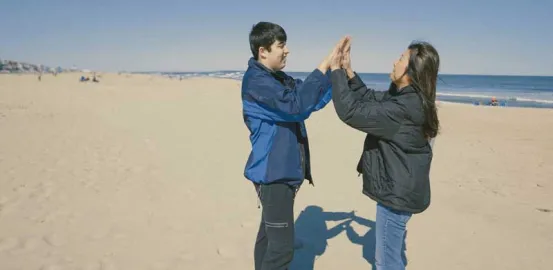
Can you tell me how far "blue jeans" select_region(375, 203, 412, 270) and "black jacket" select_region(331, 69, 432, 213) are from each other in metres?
0.11

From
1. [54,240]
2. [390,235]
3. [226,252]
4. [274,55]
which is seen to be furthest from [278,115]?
[54,240]

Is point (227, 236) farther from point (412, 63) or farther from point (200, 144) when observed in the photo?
point (200, 144)

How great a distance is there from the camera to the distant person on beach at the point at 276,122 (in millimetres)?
2324

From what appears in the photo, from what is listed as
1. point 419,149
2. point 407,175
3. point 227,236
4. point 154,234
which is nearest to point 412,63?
point 419,149

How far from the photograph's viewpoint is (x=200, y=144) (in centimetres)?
997

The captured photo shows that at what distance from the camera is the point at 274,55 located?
263 centimetres

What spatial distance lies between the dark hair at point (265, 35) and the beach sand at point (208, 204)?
8.32ft

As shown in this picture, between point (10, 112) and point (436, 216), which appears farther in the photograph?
point (10, 112)

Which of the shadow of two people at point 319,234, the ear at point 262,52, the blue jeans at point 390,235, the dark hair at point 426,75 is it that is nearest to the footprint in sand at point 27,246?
the shadow of two people at point 319,234

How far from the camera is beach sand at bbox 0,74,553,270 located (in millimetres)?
4160

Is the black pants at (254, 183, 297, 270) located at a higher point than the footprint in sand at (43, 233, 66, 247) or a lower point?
higher

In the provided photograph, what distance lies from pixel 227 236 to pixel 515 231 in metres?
4.14

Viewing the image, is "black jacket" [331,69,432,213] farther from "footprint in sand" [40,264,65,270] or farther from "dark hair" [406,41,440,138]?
"footprint in sand" [40,264,65,270]

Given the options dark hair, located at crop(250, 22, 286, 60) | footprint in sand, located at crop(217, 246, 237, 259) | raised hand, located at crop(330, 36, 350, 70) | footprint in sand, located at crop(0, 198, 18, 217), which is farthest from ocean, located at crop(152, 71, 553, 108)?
footprint in sand, located at crop(0, 198, 18, 217)
